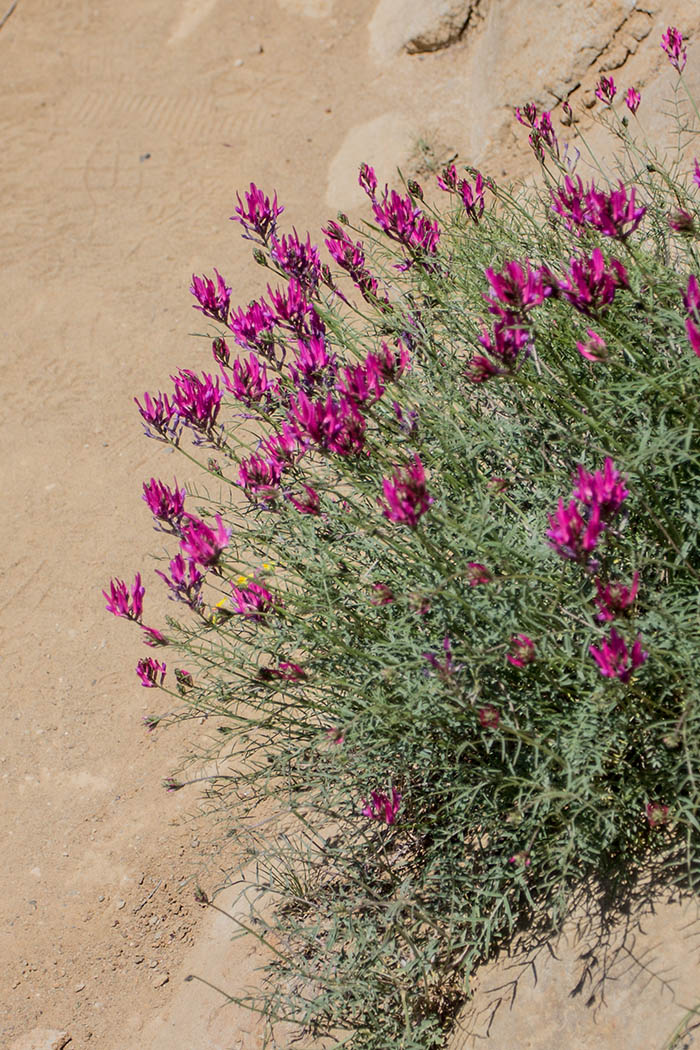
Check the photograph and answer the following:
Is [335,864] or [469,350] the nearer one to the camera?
[335,864]

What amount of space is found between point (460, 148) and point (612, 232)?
201 inches

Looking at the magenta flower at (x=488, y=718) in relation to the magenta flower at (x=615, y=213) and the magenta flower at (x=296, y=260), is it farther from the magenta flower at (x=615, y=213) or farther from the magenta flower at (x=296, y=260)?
the magenta flower at (x=296, y=260)

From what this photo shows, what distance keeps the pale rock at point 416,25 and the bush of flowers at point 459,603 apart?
15.8 feet

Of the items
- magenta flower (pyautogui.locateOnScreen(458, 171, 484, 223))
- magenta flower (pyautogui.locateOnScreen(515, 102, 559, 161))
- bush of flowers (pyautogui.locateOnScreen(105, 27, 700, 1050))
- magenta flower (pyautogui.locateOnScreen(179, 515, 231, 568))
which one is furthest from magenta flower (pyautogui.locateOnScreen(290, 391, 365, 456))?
magenta flower (pyautogui.locateOnScreen(515, 102, 559, 161))

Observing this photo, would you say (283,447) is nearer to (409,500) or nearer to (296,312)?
(296,312)

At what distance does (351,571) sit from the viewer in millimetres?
2852

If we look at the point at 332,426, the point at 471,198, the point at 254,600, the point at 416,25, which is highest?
the point at 416,25

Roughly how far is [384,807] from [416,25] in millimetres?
6627

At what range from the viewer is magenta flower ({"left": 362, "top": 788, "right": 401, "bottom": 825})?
2586 millimetres

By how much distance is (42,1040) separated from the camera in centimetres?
327

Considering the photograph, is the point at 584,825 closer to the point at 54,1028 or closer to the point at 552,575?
the point at 552,575

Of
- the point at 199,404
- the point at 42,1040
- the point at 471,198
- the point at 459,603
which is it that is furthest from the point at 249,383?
the point at 42,1040

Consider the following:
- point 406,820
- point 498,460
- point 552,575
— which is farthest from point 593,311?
point 406,820

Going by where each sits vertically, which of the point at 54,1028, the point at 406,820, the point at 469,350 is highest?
the point at 469,350
